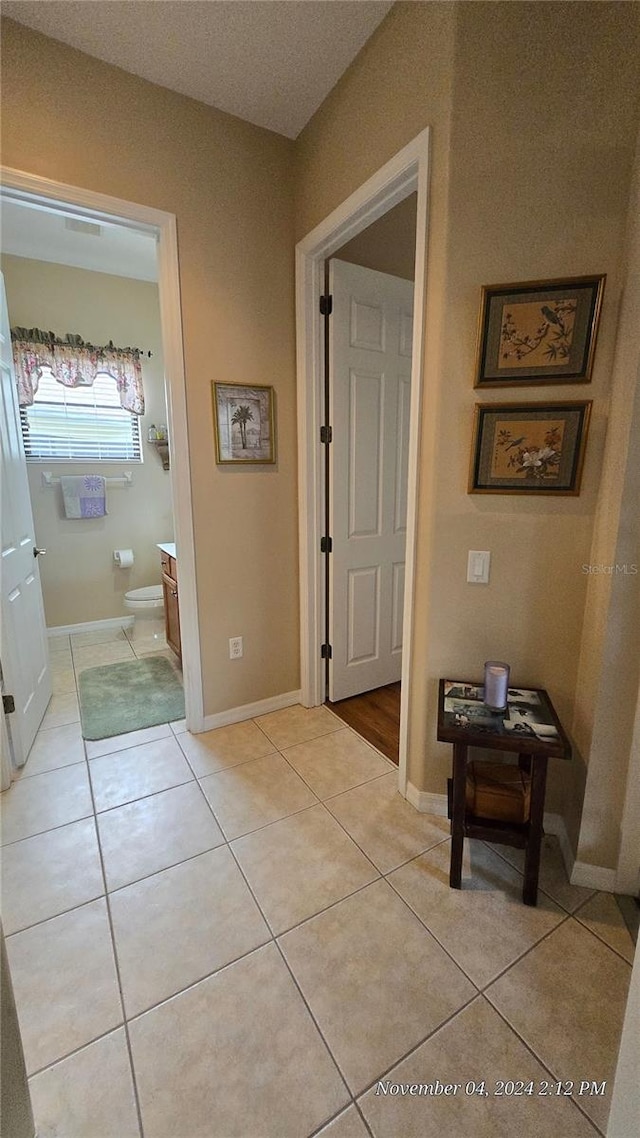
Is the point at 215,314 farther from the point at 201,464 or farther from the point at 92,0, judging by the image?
the point at 92,0

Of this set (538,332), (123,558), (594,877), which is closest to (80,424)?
(123,558)

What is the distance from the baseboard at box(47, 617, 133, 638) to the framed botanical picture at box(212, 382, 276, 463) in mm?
2376

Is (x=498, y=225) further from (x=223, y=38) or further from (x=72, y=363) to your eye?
(x=72, y=363)

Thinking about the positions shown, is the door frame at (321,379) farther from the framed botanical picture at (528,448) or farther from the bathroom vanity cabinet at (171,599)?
the bathroom vanity cabinet at (171,599)

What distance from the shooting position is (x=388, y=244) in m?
2.29

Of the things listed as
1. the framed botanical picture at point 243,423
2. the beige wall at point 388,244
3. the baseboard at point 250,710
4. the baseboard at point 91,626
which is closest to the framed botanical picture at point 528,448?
the framed botanical picture at point 243,423

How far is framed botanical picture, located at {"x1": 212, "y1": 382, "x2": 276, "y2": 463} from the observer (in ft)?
6.97

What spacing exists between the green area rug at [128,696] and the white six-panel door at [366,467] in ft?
3.26

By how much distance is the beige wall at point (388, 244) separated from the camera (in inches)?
88.0

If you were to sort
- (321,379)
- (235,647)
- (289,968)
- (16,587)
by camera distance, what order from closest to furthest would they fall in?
1. (289,968)
2. (16,587)
3. (321,379)
4. (235,647)

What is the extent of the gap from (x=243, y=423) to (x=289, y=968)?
2.08 meters

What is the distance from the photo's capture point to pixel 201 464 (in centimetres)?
→ 211

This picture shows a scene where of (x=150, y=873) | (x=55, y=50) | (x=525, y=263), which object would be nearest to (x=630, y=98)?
(x=525, y=263)

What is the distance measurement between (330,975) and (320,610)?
1554 mm
